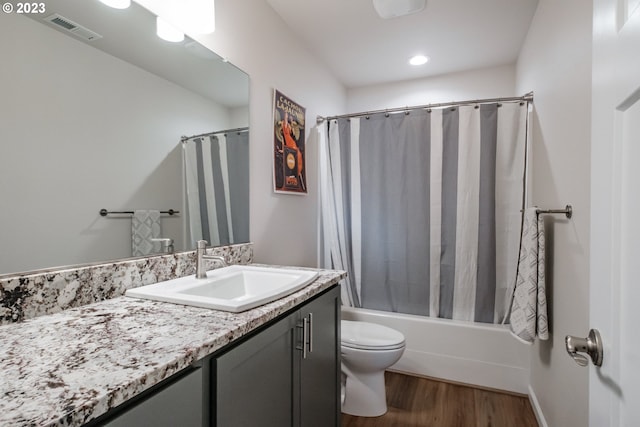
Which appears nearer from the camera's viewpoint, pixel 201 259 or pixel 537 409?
pixel 201 259

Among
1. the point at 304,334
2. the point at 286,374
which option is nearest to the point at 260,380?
the point at 286,374

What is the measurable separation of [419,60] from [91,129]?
244cm

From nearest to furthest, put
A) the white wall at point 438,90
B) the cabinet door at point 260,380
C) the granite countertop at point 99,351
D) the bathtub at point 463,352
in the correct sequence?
the granite countertop at point 99,351, the cabinet door at point 260,380, the bathtub at point 463,352, the white wall at point 438,90

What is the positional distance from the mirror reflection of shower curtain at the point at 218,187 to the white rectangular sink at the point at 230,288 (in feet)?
0.64

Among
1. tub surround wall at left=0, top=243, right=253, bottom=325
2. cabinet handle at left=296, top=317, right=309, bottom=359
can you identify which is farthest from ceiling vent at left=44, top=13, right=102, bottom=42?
cabinet handle at left=296, top=317, right=309, bottom=359

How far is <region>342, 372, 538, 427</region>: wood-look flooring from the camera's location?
5.89 ft

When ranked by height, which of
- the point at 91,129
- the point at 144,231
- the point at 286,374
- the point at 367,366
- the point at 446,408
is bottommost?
the point at 446,408

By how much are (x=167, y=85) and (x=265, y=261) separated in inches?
40.9

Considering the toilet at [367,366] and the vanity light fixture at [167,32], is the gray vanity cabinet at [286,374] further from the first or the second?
the vanity light fixture at [167,32]

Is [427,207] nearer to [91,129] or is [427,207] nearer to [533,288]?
[533,288]

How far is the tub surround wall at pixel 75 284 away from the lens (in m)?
0.81

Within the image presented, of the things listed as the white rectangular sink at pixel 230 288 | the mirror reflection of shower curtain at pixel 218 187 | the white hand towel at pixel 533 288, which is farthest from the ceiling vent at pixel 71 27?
the white hand towel at pixel 533 288

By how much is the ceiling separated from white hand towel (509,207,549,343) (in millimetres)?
1315

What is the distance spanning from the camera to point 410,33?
2211mm
